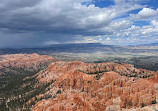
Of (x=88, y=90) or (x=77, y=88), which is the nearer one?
(x=88, y=90)

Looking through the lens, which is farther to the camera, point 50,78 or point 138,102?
point 50,78

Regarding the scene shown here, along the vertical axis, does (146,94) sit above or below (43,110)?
above

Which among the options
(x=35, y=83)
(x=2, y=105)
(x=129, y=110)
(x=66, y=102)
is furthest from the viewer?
(x=35, y=83)

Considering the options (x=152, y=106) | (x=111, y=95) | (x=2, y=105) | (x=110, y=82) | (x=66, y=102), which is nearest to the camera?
(x=152, y=106)

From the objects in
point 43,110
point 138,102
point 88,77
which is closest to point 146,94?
point 138,102

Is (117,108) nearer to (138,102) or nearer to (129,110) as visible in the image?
(129,110)

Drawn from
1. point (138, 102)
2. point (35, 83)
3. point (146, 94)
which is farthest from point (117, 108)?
point (35, 83)

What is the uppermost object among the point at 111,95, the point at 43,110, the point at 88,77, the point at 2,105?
the point at 88,77

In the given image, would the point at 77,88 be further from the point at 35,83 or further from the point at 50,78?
the point at 35,83

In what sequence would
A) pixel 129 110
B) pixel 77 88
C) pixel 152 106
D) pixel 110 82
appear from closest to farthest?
pixel 152 106
pixel 129 110
pixel 110 82
pixel 77 88
